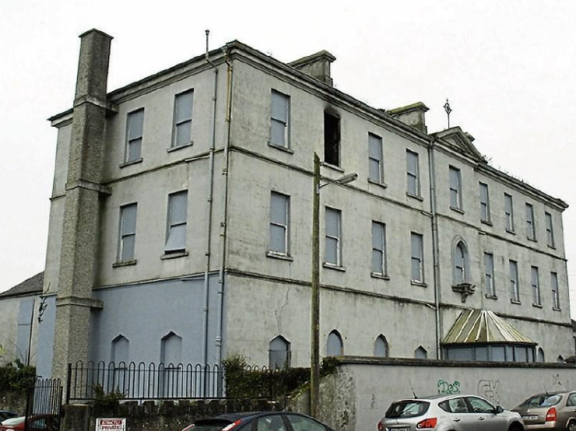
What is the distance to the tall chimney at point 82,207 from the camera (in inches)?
965

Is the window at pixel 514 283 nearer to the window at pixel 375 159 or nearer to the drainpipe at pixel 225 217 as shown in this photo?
the window at pixel 375 159

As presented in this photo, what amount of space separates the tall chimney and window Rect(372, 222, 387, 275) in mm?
10560

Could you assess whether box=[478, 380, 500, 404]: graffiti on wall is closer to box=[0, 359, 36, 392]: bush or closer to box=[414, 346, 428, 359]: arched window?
box=[414, 346, 428, 359]: arched window

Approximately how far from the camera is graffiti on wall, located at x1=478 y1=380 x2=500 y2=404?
24.9 metres

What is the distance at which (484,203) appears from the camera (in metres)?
36.8

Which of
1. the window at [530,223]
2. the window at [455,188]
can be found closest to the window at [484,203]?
the window at [455,188]

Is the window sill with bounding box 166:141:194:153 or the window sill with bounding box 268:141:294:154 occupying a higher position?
the window sill with bounding box 268:141:294:154

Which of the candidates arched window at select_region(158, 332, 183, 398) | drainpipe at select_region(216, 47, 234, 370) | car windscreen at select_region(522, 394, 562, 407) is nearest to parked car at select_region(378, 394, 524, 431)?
car windscreen at select_region(522, 394, 562, 407)

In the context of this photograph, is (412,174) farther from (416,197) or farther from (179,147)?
(179,147)

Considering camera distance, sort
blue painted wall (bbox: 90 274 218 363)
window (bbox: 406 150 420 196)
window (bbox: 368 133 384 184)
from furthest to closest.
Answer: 1. window (bbox: 406 150 420 196)
2. window (bbox: 368 133 384 184)
3. blue painted wall (bbox: 90 274 218 363)

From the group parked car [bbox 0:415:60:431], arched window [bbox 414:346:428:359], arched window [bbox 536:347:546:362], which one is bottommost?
parked car [bbox 0:415:60:431]

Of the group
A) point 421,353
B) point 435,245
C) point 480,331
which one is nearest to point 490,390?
point 421,353

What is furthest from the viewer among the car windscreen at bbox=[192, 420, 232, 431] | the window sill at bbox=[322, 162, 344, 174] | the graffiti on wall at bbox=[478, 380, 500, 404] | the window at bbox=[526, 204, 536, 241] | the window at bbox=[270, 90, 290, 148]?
the window at bbox=[526, 204, 536, 241]

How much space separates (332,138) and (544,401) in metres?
12.2
